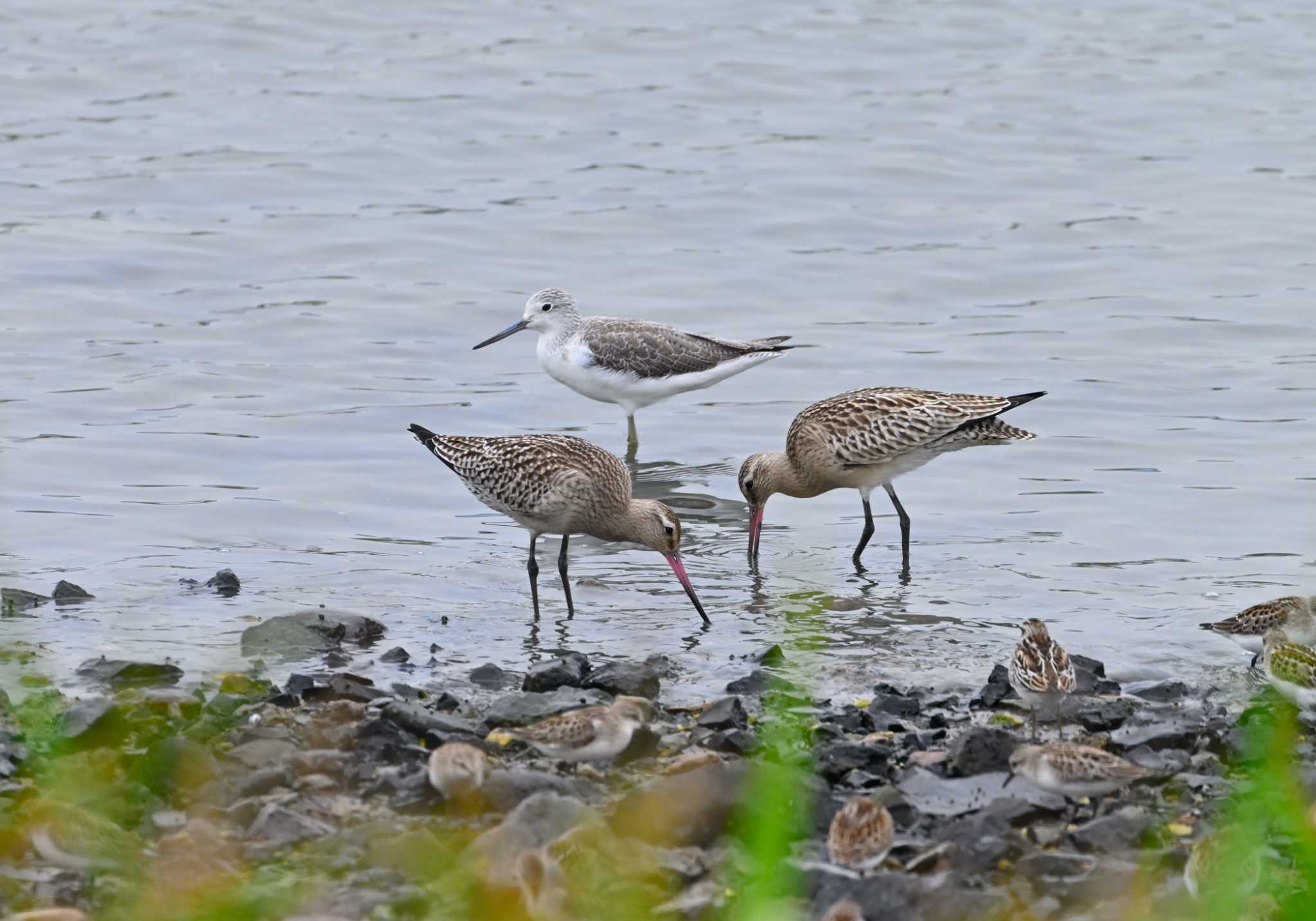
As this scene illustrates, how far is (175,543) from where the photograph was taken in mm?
11703

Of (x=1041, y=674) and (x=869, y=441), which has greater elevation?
(x=869, y=441)

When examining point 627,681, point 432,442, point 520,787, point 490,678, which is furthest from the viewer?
point 432,442

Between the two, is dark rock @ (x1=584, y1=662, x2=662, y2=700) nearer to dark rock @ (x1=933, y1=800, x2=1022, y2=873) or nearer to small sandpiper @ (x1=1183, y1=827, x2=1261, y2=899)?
dark rock @ (x1=933, y1=800, x2=1022, y2=873)

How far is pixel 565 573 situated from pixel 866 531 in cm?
242

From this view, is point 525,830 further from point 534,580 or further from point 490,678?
point 534,580

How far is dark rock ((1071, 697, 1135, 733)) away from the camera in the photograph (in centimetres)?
823

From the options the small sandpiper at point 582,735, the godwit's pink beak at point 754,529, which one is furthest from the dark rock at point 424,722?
the godwit's pink beak at point 754,529

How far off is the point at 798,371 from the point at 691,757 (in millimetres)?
9357

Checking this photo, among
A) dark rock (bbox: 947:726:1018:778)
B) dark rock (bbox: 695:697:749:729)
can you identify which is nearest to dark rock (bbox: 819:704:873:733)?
dark rock (bbox: 695:697:749:729)

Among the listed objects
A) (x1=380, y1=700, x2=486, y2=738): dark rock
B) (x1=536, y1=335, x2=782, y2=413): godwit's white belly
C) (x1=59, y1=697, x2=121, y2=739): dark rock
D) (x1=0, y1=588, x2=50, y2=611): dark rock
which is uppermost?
(x1=536, y1=335, x2=782, y2=413): godwit's white belly

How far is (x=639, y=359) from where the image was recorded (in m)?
15.1

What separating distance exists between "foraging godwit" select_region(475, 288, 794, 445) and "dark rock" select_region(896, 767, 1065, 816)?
798 cm

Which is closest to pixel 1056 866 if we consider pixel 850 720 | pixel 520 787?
pixel 850 720

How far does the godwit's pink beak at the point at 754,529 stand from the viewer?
12.0 meters
